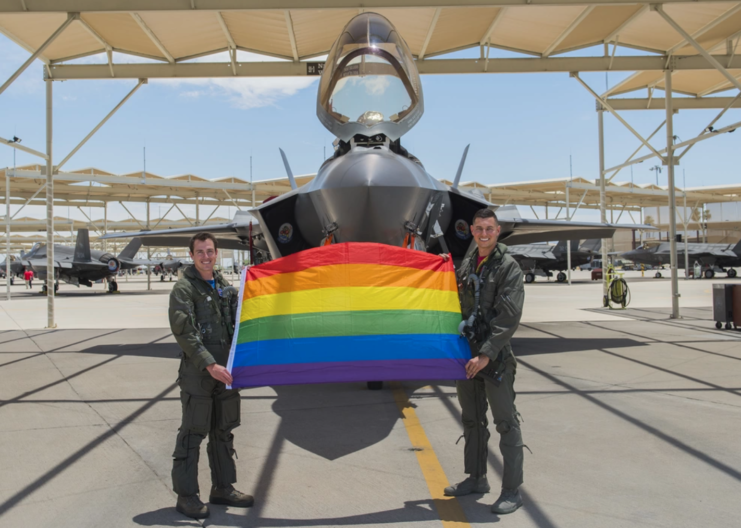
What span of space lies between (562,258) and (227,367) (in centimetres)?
3585

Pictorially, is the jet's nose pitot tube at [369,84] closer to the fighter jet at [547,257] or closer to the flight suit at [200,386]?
the flight suit at [200,386]

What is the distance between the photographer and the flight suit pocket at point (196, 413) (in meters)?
3.11

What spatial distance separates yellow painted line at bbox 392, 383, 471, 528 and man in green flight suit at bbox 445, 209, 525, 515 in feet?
0.36

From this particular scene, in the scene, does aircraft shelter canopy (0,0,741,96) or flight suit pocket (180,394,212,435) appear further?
aircraft shelter canopy (0,0,741,96)

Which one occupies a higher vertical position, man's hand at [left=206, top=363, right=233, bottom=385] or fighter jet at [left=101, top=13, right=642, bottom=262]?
fighter jet at [left=101, top=13, right=642, bottom=262]

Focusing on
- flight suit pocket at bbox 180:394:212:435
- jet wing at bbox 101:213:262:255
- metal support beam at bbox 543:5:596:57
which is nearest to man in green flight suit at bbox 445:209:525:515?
flight suit pocket at bbox 180:394:212:435

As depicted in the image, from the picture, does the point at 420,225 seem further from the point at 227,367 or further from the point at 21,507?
the point at 21,507

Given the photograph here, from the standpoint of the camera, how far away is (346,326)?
3.47m

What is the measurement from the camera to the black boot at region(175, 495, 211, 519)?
2990 millimetres

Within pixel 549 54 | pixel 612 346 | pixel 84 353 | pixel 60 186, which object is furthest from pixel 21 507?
pixel 60 186

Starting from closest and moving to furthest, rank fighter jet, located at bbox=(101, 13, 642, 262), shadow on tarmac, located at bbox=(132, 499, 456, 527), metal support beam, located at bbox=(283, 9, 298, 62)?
shadow on tarmac, located at bbox=(132, 499, 456, 527) < fighter jet, located at bbox=(101, 13, 642, 262) < metal support beam, located at bbox=(283, 9, 298, 62)

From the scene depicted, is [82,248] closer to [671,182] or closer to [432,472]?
[671,182]

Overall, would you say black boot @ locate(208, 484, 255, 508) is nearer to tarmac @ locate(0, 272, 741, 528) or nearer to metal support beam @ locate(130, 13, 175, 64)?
tarmac @ locate(0, 272, 741, 528)

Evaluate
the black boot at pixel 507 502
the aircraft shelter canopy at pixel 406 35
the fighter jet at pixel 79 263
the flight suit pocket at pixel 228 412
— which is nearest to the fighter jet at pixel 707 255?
the aircraft shelter canopy at pixel 406 35
